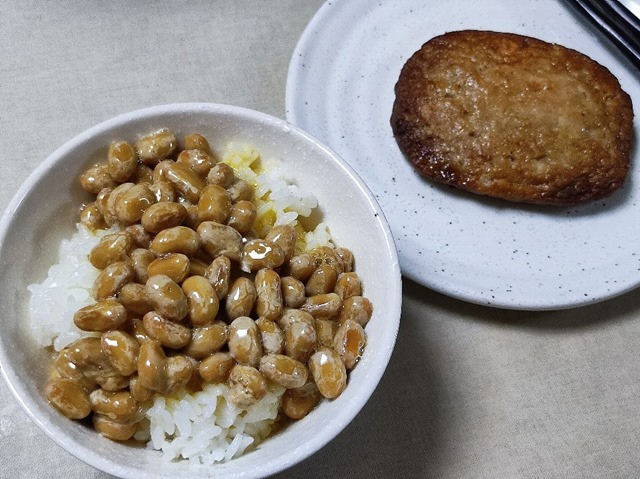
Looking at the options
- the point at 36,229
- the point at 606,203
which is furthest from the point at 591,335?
the point at 36,229

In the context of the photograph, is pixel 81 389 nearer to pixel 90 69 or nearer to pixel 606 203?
pixel 90 69

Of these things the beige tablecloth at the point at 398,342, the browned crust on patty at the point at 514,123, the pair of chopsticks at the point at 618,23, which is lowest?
the beige tablecloth at the point at 398,342

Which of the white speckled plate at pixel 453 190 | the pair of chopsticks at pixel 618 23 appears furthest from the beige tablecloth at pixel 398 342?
the pair of chopsticks at pixel 618 23

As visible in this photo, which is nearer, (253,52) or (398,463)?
(398,463)

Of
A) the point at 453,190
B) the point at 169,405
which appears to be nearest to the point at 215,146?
the point at 169,405

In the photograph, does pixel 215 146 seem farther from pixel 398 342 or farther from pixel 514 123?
pixel 514 123

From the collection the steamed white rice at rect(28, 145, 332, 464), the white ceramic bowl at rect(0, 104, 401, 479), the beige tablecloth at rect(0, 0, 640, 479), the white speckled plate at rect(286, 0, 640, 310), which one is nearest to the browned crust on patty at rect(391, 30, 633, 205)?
the white speckled plate at rect(286, 0, 640, 310)

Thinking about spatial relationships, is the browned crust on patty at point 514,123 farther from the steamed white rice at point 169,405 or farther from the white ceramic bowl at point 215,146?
the steamed white rice at point 169,405
